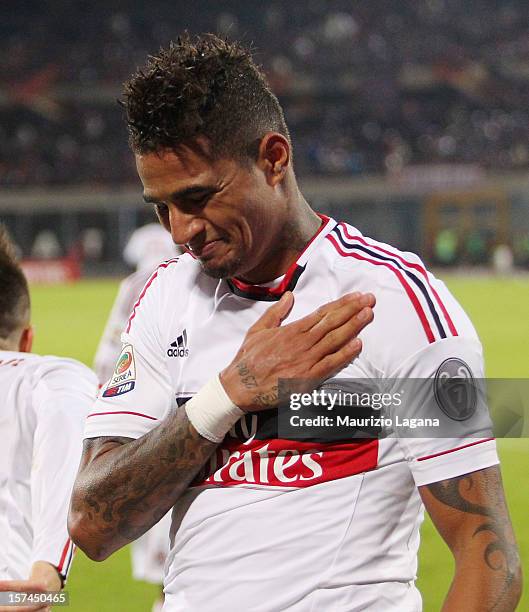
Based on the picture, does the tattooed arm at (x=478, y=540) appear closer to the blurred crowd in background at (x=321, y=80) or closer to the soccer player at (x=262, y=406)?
the soccer player at (x=262, y=406)

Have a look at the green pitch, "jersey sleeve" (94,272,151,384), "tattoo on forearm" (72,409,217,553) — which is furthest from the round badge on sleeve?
"jersey sleeve" (94,272,151,384)

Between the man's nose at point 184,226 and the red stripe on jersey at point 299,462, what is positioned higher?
the man's nose at point 184,226

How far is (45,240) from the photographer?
3706cm

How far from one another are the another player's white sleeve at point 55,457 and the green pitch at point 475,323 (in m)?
2.87

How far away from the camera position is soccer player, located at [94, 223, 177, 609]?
4.95 metres

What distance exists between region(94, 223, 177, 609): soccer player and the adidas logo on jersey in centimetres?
255

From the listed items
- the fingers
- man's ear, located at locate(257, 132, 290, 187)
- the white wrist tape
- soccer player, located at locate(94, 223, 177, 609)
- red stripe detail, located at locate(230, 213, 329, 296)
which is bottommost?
soccer player, located at locate(94, 223, 177, 609)

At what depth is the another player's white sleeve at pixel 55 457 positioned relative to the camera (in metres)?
2.22

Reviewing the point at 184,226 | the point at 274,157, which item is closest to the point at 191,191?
the point at 184,226

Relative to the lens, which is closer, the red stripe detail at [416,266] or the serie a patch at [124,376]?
the red stripe detail at [416,266]

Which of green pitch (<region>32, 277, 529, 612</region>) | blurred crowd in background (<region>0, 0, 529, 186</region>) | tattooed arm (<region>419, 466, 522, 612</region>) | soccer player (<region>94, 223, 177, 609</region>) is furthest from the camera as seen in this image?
blurred crowd in background (<region>0, 0, 529, 186</region>)

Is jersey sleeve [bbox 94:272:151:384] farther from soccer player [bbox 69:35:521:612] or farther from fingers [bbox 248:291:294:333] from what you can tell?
fingers [bbox 248:291:294:333]

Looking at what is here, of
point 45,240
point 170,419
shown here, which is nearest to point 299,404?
point 170,419

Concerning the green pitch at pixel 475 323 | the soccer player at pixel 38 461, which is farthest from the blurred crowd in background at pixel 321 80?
the soccer player at pixel 38 461
